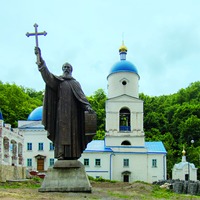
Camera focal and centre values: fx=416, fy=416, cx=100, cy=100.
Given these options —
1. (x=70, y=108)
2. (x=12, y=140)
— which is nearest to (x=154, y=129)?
(x=12, y=140)

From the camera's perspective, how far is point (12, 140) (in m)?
39.2

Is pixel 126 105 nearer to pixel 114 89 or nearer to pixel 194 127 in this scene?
pixel 114 89

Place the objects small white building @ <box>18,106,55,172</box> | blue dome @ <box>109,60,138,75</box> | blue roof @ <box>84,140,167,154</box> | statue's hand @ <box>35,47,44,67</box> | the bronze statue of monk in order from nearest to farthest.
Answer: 1. statue's hand @ <box>35,47,44,67</box>
2. the bronze statue of monk
3. blue roof @ <box>84,140,167,154</box>
4. blue dome @ <box>109,60,138,75</box>
5. small white building @ <box>18,106,55,172</box>

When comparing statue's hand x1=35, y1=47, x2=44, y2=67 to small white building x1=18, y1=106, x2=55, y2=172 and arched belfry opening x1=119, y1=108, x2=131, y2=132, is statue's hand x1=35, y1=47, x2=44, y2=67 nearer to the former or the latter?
arched belfry opening x1=119, y1=108, x2=131, y2=132

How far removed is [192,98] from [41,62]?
64116 millimetres

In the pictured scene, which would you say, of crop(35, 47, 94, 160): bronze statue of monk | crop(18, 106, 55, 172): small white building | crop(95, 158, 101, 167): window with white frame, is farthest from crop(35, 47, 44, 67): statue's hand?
crop(18, 106, 55, 172): small white building

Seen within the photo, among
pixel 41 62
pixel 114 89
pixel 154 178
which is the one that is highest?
pixel 114 89

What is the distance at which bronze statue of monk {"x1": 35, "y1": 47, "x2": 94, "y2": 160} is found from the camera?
9.93 m

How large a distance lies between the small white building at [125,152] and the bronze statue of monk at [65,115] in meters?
34.1

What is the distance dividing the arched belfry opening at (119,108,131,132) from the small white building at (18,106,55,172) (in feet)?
28.0

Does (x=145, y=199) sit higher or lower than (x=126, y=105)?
lower

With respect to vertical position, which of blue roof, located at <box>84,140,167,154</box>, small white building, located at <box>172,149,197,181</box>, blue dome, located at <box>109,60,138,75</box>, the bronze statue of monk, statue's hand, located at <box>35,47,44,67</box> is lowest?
small white building, located at <box>172,149,197,181</box>

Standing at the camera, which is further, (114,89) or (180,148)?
(180,148)

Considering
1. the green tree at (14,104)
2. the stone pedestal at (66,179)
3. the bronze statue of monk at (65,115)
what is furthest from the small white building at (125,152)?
the stone pedestal at (66,179)
